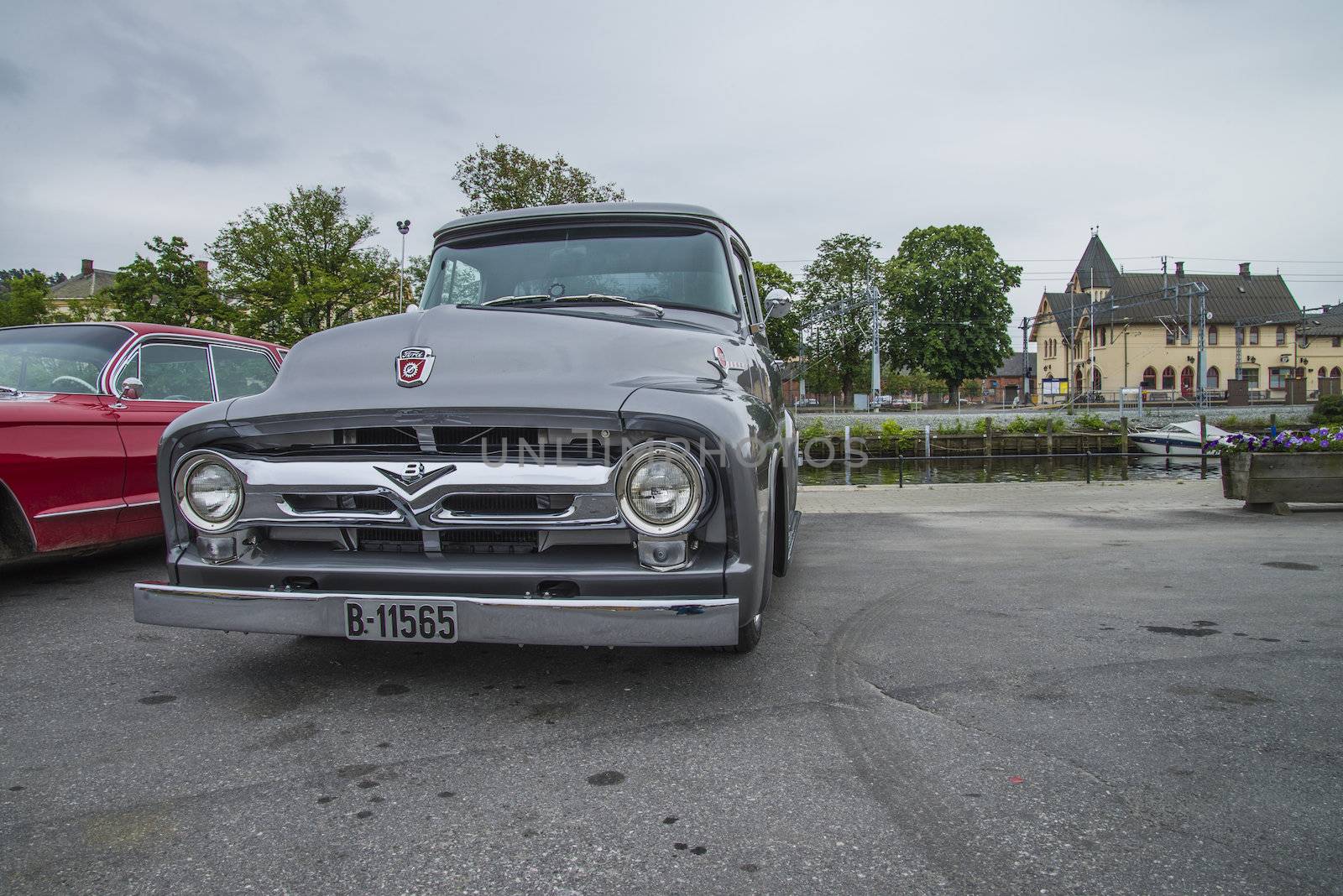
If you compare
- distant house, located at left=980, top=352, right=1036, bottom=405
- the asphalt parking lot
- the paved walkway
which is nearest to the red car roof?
the asphalt parking lot

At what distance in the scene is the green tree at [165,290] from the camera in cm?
3262

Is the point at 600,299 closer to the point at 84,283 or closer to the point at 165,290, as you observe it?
the point at 165,290

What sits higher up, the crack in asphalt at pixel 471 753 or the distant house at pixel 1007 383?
the distant house at pixel 1007 383

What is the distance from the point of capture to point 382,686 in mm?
3307

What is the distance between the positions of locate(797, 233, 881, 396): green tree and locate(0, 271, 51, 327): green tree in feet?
157

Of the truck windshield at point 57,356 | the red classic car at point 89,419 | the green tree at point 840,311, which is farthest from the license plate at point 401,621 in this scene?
the green tree at point 840,311

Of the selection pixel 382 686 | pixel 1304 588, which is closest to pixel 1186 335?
pixel 1304 588

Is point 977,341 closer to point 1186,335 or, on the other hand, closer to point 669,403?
point 1186,335

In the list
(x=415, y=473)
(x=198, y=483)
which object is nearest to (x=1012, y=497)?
(x=415, y=473)

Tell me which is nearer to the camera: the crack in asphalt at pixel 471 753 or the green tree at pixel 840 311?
the crack in asphalt at pixel 471 753

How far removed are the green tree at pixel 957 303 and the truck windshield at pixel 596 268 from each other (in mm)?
57977

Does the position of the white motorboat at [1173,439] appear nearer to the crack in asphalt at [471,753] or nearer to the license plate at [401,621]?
the crack in asphalt at [471,753]

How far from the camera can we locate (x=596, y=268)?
14.0ft

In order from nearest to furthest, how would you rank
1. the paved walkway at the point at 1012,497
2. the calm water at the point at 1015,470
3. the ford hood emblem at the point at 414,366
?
the ford hood emblem at the point at 414,366 → the paved walkway at the point at 1012,497 → the calm water at the point at 1015,470
